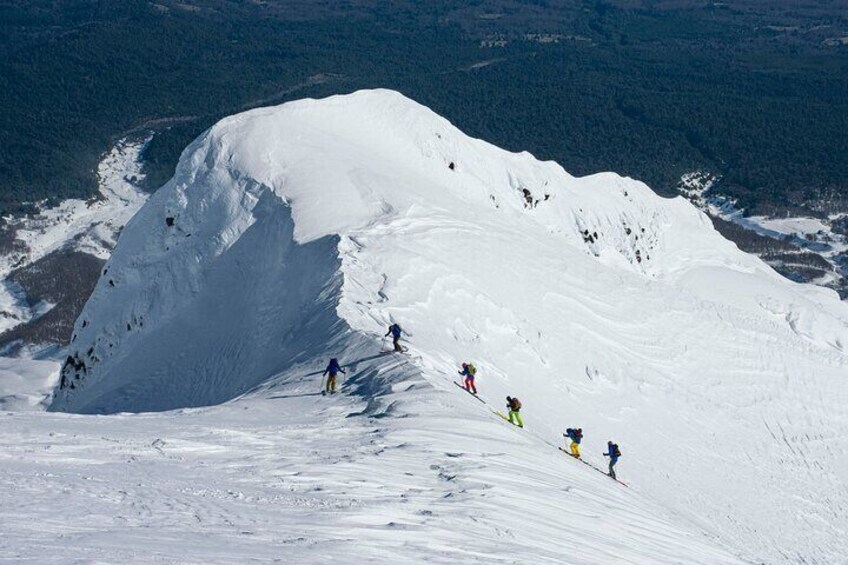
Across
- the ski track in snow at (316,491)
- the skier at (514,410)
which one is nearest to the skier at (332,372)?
the ski track in snow at (316,491)

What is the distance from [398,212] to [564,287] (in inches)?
278

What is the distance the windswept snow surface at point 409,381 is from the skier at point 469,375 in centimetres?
94

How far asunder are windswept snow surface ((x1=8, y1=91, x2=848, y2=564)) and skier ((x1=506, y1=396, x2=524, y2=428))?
1.65ft

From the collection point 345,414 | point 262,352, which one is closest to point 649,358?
point 262,352

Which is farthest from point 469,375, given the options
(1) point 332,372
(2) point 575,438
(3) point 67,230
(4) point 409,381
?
(3) point 67,230

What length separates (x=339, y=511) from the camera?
67.5ft

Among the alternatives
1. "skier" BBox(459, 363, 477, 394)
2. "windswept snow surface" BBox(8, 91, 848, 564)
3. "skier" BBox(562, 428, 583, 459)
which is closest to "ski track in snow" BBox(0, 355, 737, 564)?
"windswept snow surface" BBox(8, 91, 848, 564)

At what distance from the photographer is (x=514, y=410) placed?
32062 millimetres

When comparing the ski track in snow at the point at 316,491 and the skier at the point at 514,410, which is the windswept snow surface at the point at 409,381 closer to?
the ski track in snow at the point at 316,491

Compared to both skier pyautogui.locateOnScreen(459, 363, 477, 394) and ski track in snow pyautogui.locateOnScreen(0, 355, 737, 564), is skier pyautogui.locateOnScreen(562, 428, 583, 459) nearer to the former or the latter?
ski track in snow pyautogui.locateOnScreen(0, 355, 737, 564)

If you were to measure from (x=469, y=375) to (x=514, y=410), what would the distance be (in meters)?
2.07

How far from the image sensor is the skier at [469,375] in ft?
110

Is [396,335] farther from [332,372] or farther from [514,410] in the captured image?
[514,410]

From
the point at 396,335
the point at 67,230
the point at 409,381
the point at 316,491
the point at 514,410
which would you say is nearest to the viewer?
the point at 316,491
